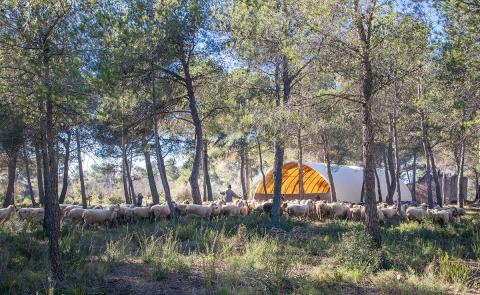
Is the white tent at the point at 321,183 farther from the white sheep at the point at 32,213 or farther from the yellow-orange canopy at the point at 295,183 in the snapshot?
the white sheep at the point at 32,213

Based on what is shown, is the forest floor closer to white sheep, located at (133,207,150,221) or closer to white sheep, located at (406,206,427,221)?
white sheep, located at (133,207,150,221)

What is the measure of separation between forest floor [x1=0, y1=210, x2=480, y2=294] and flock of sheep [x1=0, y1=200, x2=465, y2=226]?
2.87 m

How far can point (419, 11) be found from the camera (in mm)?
9805

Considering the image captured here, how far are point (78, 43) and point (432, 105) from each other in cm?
967

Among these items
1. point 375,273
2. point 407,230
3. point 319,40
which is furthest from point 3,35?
point 407,230

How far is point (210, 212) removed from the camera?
18.0m

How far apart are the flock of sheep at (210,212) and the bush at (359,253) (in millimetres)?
8625

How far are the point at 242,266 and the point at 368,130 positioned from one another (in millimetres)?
4245

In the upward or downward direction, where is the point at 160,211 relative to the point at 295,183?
upward

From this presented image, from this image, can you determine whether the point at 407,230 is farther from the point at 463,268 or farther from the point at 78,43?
the point at 78,43

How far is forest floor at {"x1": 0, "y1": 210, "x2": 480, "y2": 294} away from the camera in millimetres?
7609

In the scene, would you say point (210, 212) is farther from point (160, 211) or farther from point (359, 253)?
point (359, 253)

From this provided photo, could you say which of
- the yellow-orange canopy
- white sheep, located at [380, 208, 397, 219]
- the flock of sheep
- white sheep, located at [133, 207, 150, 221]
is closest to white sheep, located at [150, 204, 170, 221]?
the flock of sheep

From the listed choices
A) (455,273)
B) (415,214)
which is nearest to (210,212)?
(415,214)
